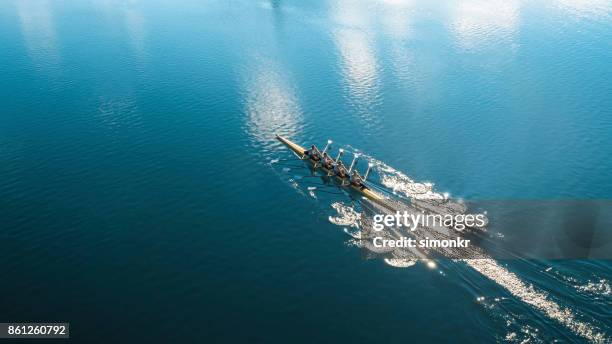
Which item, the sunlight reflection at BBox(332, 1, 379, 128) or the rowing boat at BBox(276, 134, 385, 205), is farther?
the sunlight reflection at BBox(332, 1, 379, 128)

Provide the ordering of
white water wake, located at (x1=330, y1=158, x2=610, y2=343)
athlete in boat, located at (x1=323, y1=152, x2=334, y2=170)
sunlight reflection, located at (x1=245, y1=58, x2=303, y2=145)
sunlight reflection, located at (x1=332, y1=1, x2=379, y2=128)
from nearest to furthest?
white water wake, located at (x1=330, y1=158, x2=610, y2=343)
athlete in boat, located at (x1=323, y1=152, x2=334, y2=170)
sunlight reflection, located at (x1=245, y1=58, x2=303, y2=145)
sunlight reflection, located at (x1=332, y1=1, x2=379, y2=128)

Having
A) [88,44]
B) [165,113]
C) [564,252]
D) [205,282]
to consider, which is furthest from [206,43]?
[564,252]

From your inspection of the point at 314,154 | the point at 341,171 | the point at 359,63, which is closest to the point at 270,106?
the point at 314,154

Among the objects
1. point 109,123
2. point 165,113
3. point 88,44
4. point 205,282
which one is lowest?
point 205,282

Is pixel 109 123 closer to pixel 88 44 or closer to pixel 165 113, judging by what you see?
pixel 165 113

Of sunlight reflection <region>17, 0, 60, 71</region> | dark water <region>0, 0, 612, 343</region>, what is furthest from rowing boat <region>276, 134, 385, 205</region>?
sunlight reflection <region>17, 0, 60, 71</region>

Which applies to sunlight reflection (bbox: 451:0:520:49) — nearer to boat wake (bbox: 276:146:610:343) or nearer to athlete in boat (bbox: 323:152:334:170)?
boat wake (bbox: 276:146:610:343)

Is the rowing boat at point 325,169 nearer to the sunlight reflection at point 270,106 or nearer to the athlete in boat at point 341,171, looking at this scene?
the athlete in boat at point 341,171
